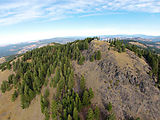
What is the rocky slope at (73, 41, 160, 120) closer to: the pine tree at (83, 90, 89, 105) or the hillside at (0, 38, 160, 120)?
the hillside at (0, 38, 160, 120)

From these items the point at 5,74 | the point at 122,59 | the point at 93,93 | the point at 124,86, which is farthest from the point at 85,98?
the point at 5,74

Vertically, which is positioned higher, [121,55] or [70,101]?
[121,55]

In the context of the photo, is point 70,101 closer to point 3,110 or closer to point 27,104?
point 27,104

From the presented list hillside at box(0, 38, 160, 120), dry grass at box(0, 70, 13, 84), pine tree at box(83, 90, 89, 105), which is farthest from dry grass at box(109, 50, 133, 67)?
dry grass at box(0, 70, 13, 84)

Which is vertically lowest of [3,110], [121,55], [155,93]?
[3,110]

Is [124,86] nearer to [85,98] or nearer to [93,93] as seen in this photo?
[93,93]

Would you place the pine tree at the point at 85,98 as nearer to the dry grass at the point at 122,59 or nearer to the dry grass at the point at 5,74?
the dry grass at the point at 122,59

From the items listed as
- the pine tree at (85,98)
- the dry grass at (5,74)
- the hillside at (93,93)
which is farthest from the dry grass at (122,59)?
the dry grass at (5,74)

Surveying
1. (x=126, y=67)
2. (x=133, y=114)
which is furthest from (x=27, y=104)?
(x=126, y=67)
